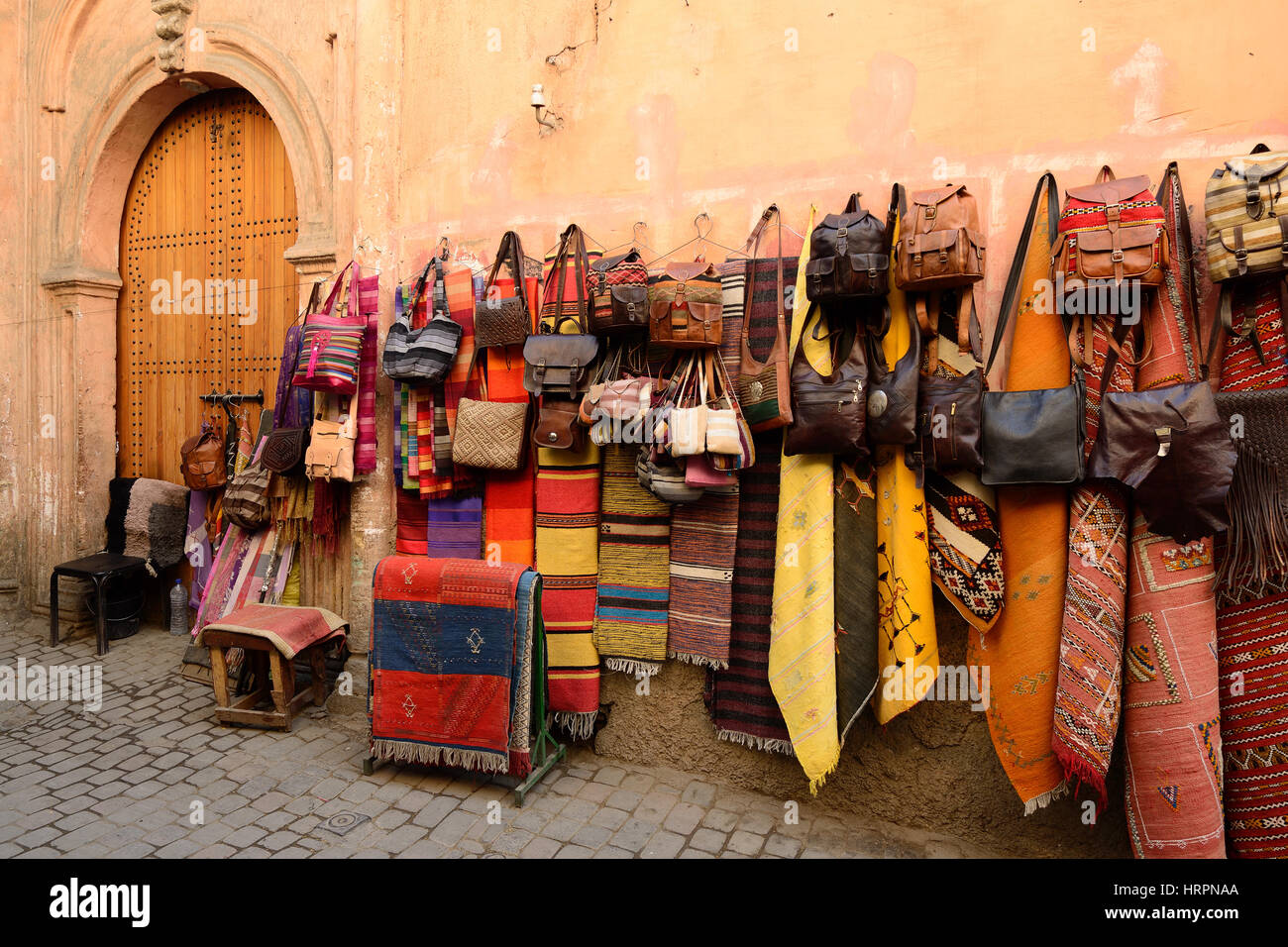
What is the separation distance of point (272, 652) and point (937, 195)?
3.93m

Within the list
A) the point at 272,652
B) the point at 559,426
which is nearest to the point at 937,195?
the point at 559,426

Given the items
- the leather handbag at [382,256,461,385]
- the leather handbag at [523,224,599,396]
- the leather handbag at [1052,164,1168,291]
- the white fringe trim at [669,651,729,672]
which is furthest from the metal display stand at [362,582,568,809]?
the leather handbag at [1052,164,1168,291]

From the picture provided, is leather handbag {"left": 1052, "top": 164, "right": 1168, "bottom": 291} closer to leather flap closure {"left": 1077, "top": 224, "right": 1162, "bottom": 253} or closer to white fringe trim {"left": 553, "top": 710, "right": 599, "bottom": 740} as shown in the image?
leather flap closure {"left": 1077, "top": 224, "right": 1162, "bottom": 253}

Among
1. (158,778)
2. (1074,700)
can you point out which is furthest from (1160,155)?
(158,778)

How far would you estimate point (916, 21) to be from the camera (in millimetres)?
3318

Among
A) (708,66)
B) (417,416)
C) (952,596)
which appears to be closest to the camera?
(952,596)

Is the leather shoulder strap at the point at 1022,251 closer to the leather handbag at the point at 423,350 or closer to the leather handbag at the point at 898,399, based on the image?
the leather handbag at the point at 898,399

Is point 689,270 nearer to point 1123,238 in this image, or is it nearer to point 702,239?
point 702,239

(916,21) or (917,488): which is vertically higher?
(916,21)

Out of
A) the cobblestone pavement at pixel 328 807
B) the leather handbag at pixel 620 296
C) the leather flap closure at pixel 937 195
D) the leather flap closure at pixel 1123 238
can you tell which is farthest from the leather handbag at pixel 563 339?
the leather flap closure at pixel 1123 238

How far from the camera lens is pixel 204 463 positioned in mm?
5484

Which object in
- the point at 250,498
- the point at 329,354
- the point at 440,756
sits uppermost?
the point at 329,354

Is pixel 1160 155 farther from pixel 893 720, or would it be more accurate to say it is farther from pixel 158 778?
pixel 158 778

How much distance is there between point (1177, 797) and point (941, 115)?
2.81m
